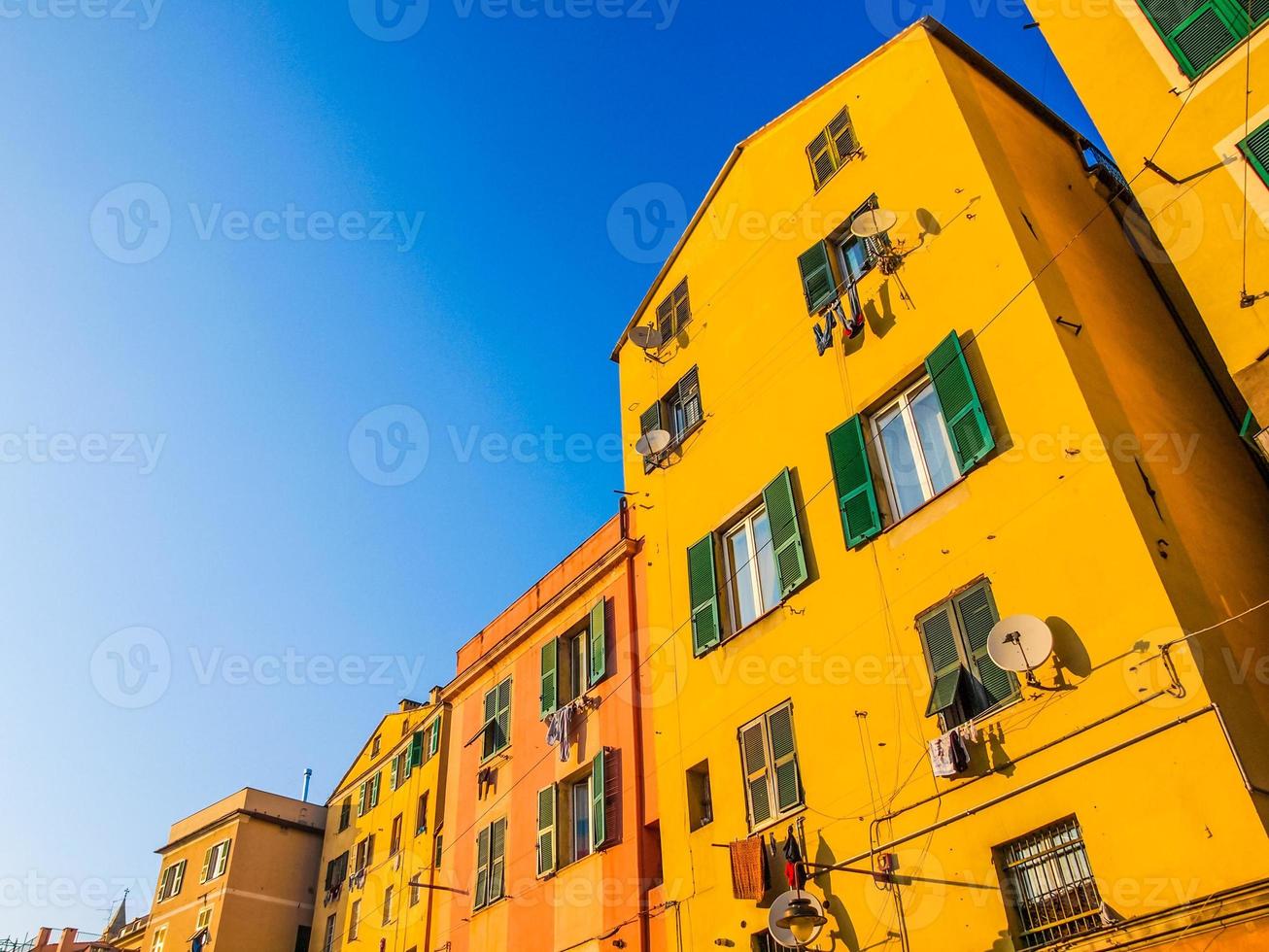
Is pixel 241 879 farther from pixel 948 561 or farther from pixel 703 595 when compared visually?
pixel 948 561

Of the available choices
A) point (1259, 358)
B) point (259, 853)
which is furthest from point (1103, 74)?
point (259, 853)

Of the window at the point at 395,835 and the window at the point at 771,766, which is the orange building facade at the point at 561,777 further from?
the window at the point at 395,835

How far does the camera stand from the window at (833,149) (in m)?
15.9

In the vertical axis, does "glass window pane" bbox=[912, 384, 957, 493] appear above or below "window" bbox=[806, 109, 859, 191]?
below

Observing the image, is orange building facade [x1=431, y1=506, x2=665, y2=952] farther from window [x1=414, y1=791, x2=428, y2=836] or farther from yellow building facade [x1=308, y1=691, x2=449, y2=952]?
window [x1=414, y1=791, x2=428, y2=836]

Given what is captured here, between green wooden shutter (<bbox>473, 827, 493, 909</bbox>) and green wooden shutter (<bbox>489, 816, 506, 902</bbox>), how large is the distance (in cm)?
16

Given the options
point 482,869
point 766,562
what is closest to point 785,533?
point 766,562

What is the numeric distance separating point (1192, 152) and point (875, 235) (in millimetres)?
4017

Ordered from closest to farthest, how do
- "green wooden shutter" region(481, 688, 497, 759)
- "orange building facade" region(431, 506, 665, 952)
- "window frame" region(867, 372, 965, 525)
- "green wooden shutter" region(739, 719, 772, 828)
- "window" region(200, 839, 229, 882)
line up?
1. "window frame" region(867, 372, 965, 525)
2. "green wooden shutter" region(739, 719, 772, 828)
3. "orange building facade" region(431, 506, 665, 952)
4. "green wooden shutter" region(481, 688, 497, 759)
5. "window" region(200, 839, 229, 882)

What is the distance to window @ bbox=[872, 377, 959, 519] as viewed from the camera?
12.5 meters

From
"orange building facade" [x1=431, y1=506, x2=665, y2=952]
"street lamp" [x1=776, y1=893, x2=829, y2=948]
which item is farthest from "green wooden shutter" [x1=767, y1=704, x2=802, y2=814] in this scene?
"orange building facade" [x1=431, y1=506, x2=665, y2=952]

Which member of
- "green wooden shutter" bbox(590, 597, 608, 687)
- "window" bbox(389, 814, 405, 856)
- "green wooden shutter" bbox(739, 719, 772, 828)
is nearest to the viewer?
"green wooden shutter" bbox(739, 719, 772, 828)

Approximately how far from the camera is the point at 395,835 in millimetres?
28203

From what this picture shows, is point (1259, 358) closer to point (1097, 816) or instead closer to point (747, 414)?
point (1097, 816)
